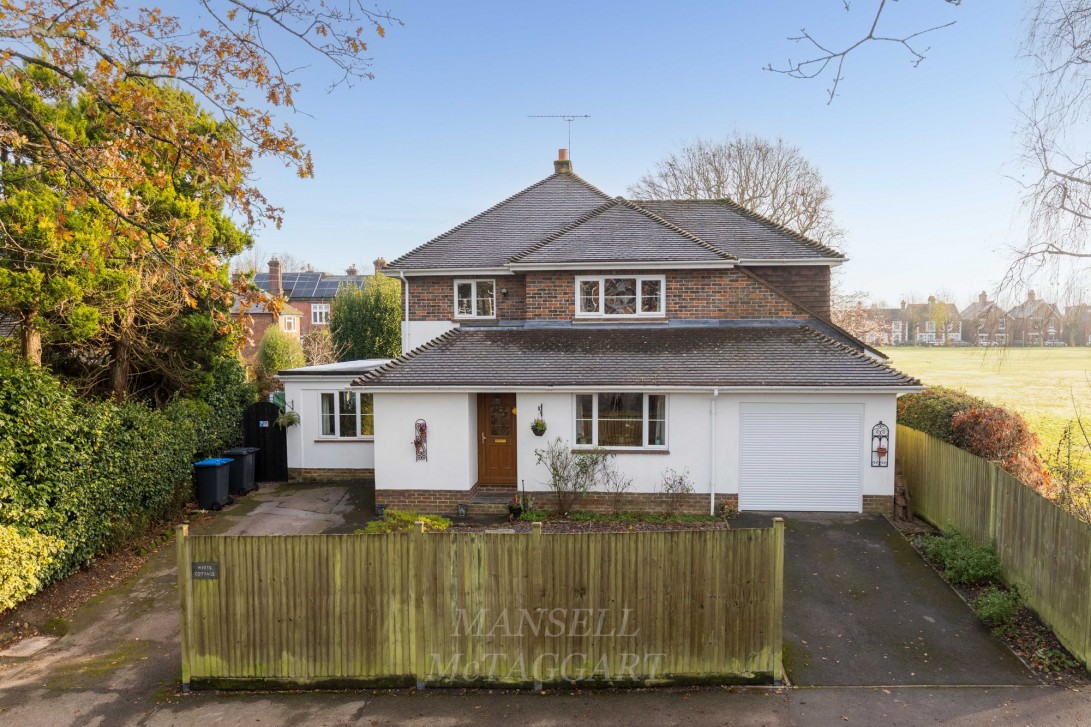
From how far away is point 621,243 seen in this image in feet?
51.2

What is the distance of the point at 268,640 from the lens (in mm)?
6793

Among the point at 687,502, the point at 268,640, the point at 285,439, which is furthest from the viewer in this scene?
the point at 285,439

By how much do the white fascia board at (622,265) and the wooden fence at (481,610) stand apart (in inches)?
351

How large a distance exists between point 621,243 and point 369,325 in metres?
23.2

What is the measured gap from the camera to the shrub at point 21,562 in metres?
7.88

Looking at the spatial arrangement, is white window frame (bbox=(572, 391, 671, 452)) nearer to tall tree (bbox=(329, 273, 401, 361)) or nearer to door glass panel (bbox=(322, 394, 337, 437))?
door glass panel (bbox=(322, 394, 337, 437))

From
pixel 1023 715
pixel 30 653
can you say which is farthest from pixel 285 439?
pixel 1023 715

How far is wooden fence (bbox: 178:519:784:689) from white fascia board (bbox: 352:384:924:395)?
5872mm

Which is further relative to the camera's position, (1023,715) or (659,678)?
(659,678)

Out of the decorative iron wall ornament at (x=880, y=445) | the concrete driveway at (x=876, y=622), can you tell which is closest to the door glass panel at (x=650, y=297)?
the decorative iron wall ornament at (x=880, y=445)

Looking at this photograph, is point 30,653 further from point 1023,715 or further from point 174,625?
point 1023,715

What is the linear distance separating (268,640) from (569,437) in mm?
7330

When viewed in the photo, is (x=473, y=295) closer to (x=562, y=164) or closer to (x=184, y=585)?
(x=562, y=164)

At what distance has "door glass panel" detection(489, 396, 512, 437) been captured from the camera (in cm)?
1387
